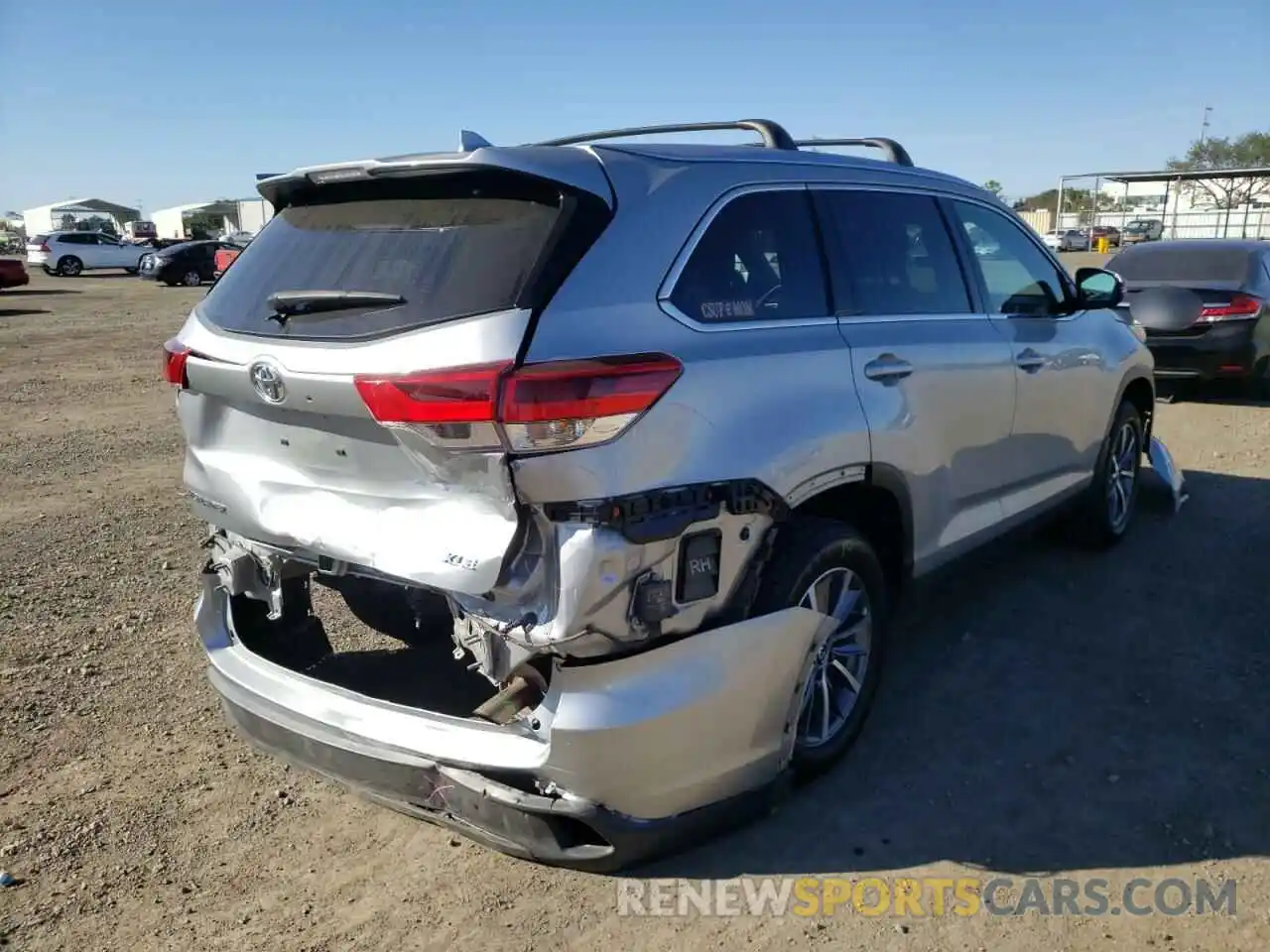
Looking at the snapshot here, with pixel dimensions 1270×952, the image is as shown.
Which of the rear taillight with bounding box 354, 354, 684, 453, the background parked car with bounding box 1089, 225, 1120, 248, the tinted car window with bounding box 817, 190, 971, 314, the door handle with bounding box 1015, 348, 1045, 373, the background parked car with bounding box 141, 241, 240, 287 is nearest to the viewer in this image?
the rear taillight with bounding box 354, 354, 684, 453

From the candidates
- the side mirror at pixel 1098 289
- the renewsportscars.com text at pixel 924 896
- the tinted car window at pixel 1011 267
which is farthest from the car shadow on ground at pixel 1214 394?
the renewsportscars.com text at pixel 924 896

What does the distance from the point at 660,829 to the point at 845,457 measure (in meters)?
1.26

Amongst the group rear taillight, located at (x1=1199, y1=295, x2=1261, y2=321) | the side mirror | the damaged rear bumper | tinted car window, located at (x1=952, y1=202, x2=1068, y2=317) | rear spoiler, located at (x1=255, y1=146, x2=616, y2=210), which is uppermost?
rear spoiler, located at (x1=255, y1=146, x2=616, y2=210)

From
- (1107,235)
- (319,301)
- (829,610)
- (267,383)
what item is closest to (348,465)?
(267,383)

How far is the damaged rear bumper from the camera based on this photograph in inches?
103

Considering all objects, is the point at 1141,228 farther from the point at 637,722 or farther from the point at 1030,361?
the point at 637,722

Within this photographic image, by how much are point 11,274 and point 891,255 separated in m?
28.2

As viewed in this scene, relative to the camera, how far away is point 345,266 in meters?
3.00

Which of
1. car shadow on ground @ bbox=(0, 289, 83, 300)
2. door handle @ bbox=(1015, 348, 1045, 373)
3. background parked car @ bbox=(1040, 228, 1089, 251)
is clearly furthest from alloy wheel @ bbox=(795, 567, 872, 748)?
background parked car @ bbox=(1040, 228, 1089, 251)

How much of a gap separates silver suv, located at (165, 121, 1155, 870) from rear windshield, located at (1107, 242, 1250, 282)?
788 cm

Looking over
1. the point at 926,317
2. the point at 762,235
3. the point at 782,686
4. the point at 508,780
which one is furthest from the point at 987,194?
the point at 508,780

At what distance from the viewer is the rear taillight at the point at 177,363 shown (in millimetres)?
3287

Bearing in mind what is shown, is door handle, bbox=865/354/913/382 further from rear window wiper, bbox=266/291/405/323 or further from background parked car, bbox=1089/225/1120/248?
background parked car, bbox=1089/225/1120/248

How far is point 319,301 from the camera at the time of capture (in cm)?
288
